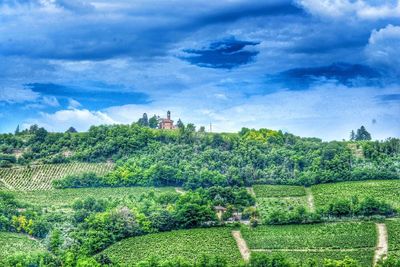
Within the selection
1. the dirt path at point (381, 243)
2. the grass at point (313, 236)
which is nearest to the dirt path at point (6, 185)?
the grass at point (313, 236)

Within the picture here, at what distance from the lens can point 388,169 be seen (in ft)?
275

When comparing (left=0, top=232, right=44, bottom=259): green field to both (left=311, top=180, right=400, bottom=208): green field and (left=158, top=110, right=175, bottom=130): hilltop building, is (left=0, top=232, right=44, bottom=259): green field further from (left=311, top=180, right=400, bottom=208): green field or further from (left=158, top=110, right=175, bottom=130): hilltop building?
(left=158, top=110, right=175, bottom=130): hilltop building

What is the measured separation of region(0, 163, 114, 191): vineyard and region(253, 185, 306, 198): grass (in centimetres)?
2383

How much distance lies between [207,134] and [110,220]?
4612cm

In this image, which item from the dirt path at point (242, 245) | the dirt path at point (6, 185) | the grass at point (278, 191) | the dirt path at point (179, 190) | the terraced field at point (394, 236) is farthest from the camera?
the dirt path at point (6, 185)

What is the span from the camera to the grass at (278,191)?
80.1 metres

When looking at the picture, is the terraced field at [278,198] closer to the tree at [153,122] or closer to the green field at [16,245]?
the green field at [16,245]

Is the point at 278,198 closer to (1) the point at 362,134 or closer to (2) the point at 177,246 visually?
(2) the point at 177,246

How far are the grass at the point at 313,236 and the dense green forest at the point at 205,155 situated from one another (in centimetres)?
1783

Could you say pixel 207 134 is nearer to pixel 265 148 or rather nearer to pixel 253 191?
pixel 265 148

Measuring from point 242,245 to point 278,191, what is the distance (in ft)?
63.0

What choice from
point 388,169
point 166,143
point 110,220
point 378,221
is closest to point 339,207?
point 378,221

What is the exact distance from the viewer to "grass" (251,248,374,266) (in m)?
58.6

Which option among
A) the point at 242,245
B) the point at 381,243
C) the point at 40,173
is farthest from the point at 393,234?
the point at 40,173
